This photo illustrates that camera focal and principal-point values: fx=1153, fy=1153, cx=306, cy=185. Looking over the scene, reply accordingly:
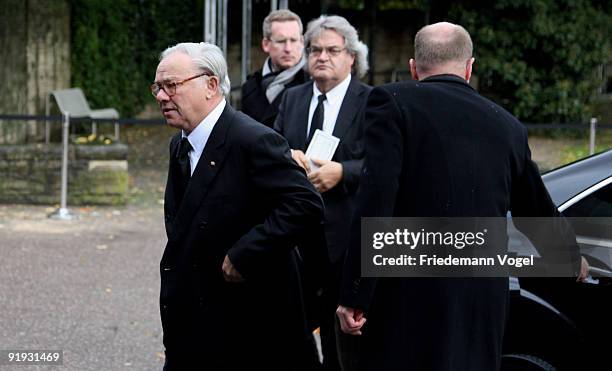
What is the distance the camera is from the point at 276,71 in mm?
6816

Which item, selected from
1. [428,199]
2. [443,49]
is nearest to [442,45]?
[443,49]

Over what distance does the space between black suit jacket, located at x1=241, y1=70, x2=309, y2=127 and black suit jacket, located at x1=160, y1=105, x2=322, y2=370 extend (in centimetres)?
220

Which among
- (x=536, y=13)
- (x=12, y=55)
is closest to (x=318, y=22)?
(x=12, y=55)

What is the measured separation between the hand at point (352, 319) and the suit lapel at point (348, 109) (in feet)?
6.04

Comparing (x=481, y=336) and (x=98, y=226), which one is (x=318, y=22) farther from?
(x=98, y=226)

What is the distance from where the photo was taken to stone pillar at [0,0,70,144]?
13.1m

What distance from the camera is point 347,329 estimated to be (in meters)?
4.05

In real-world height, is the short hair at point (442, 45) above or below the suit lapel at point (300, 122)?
above

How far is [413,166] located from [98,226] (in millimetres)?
7621

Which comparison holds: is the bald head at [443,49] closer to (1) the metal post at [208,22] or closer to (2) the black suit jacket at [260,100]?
(2) the black suit jacket at [260,100]

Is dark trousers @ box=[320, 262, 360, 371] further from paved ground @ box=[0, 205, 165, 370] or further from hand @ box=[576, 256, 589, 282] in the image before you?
paved ground @ box=[0, 205, 165, 370]

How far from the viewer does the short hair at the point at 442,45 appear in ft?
13.5

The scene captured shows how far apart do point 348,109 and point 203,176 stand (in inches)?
66.4

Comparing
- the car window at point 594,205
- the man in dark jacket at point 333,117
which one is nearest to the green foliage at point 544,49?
the man in dark jacket at point 333,117
